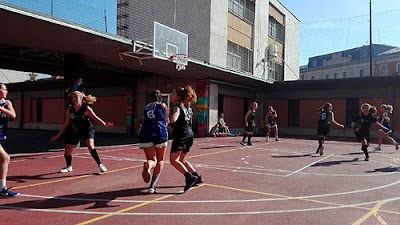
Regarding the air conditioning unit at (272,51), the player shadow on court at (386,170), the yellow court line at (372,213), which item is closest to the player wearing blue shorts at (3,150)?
the yellow court line at (372,213)

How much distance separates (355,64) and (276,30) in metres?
35.5

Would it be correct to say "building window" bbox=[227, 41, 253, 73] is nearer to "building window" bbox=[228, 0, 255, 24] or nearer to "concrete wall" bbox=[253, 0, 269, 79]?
"concrete wall" bbox=[253, 0, 269, 79]

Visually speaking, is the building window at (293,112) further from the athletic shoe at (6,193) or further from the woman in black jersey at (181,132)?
the athletic shoe at (6,193)

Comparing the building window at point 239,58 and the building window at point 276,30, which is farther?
the building window at point 276,30

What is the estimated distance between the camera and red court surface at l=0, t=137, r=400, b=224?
4.49m

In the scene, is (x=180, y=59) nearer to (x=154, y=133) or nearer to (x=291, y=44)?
(x=154, y=133)

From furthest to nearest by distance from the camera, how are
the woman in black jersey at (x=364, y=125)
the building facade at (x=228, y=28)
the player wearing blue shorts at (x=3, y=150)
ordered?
the building facade at (x=228, y=28), the woman in black jersey at (x=364, y=125), the player wearing blue shorts at (x=3, y=150)

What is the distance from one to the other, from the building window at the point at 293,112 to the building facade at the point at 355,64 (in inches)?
1326

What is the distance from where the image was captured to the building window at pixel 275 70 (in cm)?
2861

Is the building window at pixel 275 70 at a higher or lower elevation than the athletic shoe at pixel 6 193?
higher

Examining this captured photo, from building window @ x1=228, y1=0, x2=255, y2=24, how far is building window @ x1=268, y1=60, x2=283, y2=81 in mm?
5238

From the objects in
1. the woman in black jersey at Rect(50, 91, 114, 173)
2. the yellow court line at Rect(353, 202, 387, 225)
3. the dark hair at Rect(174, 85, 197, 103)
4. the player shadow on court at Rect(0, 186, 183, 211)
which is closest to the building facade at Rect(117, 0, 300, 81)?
the woman in black jersey at Rect(50, 91, 114, 173)

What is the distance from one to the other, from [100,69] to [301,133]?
17.4m

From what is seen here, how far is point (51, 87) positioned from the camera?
1133 inches
